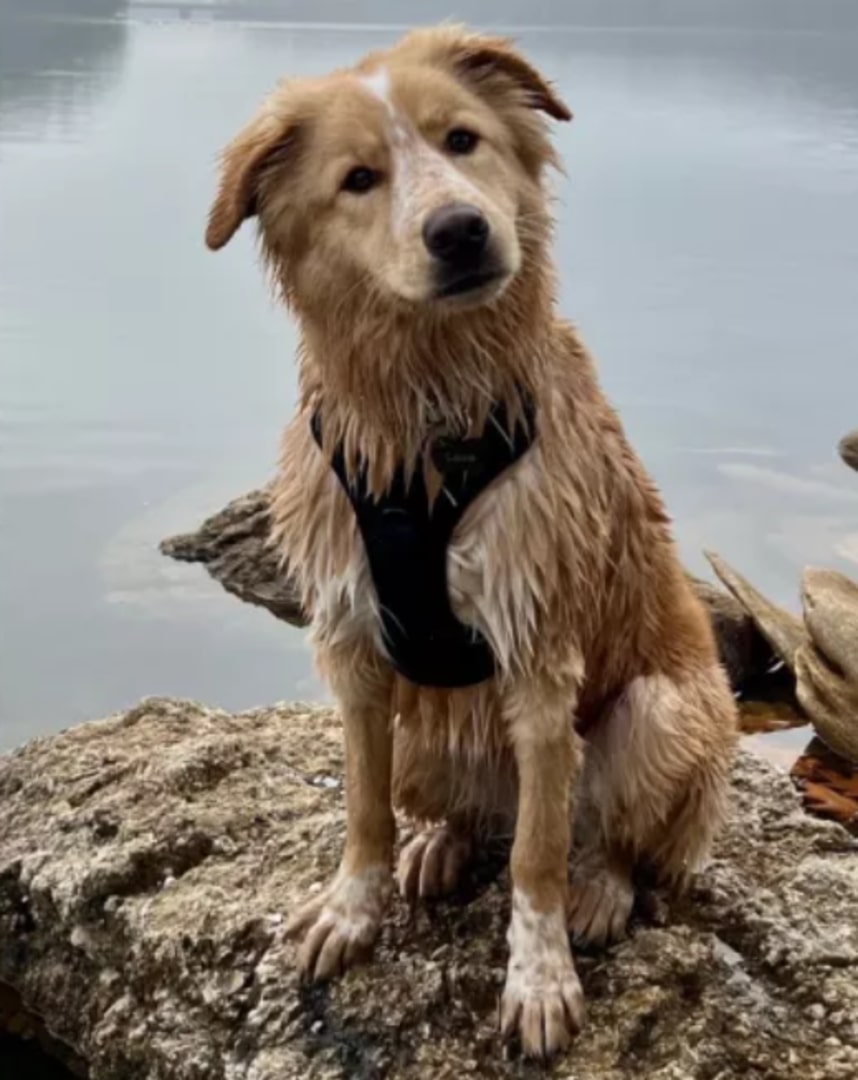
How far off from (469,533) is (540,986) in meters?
0.68

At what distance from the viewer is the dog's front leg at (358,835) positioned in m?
2.34

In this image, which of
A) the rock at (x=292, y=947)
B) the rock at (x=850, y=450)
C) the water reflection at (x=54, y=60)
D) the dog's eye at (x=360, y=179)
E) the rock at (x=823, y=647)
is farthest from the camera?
the water reflection at (x=54, y=60)

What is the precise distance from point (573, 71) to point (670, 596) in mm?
13587

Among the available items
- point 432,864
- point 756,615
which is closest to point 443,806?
point 432,864

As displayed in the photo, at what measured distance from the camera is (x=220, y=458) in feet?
19.8

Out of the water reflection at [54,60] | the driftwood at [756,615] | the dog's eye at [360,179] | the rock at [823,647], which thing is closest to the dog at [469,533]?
the dog's eye at [360,179]

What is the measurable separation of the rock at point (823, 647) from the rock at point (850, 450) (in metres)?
1.02

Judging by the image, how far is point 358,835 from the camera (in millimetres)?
2396

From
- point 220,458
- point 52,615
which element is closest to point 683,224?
point 220,458

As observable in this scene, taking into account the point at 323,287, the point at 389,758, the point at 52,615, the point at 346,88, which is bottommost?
the point at 52,615

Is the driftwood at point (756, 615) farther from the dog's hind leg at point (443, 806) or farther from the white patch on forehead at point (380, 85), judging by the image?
the white patch on forehead at point (380, 85)

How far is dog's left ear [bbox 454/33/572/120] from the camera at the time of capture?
2.11 m

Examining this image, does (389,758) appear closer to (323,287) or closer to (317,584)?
(317,584)

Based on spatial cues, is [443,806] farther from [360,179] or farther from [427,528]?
[360,179]
